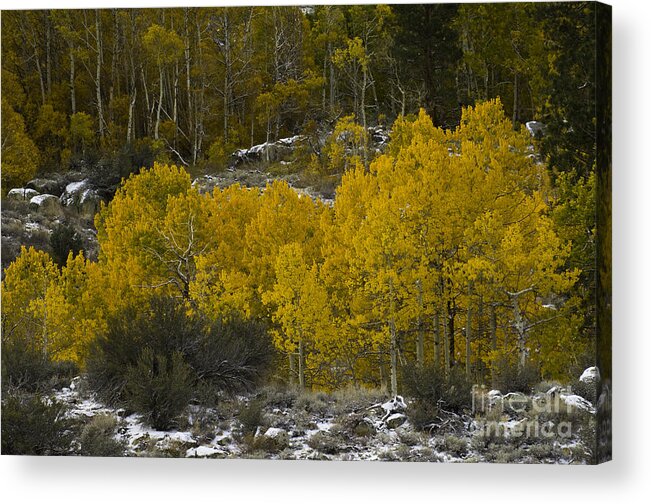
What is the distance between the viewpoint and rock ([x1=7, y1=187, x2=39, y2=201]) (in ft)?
38.9

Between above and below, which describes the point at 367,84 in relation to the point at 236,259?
above

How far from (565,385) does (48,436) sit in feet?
16.9

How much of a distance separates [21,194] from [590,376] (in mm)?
6006

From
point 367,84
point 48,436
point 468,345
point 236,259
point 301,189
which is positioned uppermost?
point 367,84

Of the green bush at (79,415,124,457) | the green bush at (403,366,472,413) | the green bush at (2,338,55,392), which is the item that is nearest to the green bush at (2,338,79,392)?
the green bush at (2,338,55,392)

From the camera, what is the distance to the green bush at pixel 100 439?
11469 millimetres

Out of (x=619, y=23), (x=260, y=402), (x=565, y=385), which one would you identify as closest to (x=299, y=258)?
(x=260, y=402)

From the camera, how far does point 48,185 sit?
467 inches

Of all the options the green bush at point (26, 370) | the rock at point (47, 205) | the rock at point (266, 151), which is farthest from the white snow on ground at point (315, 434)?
the rock at point (266, 151)

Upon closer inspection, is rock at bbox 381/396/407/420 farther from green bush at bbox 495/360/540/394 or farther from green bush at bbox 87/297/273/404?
green bush at bbox 87/297/273/404

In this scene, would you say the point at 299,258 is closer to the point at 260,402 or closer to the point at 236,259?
the point at 236,259

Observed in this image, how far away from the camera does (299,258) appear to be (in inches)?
464

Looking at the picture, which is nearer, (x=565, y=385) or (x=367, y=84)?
(x=565, y=385)

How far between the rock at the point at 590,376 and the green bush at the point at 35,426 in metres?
5.10
